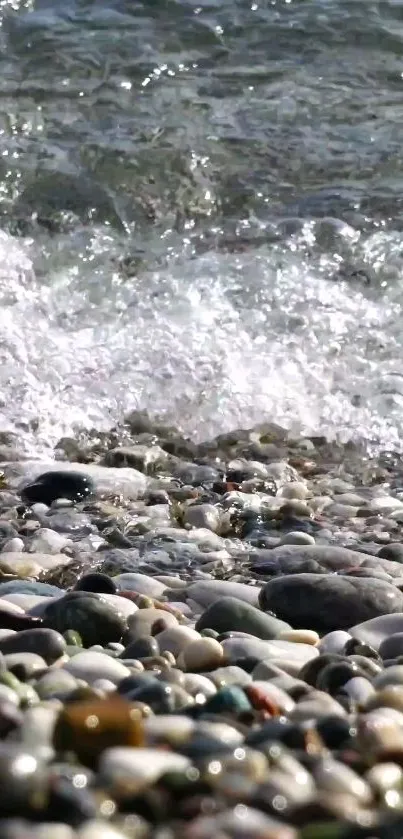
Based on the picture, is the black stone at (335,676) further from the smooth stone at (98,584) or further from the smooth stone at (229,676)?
the smooth stone at (98,584)

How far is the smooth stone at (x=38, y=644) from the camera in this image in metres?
2.14

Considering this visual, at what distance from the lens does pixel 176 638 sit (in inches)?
A: 89.4

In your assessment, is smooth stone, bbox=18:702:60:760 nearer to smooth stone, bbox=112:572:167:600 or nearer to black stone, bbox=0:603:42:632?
black stone, bbox=0:603:42:632

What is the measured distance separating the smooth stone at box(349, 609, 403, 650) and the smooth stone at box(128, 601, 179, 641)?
0.37 m

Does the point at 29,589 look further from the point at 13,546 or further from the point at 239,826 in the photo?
the point at 239,826

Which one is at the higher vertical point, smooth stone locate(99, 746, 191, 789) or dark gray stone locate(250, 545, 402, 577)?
smooth stone locate(99, 746, 191, 789)

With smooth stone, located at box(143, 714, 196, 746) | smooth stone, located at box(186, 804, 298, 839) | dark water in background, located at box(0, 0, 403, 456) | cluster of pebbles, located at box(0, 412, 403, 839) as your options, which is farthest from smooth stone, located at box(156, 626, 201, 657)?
dark water in background, located at box(0, 0, 403, 456)

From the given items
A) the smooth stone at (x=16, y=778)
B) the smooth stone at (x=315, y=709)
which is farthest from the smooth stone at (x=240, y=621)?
the smooth stone at (x=16, y=778)

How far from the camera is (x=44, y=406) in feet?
13.6

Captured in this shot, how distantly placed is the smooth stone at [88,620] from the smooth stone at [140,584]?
0.34 meters

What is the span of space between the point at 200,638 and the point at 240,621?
0.21 m

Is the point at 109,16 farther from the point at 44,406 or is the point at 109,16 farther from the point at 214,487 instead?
the point at 214,487

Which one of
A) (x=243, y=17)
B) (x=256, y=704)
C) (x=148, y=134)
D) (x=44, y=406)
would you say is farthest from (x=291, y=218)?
(x=256, y=704)

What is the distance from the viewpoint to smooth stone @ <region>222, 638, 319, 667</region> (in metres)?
2.22
